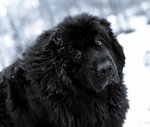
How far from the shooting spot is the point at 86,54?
16.5 ft

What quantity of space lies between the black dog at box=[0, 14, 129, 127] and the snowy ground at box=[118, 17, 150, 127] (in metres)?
1.50

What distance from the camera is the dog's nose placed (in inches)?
190

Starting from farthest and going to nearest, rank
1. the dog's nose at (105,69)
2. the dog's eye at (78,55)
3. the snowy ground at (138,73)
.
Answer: the snowy ground at (138,73)
the dog's eye at (78,55)
the dog's nose at (105,69)

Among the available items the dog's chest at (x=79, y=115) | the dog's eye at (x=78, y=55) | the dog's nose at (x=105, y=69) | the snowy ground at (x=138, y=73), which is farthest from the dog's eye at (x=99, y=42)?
the snowy ground at (x=138, y=73)

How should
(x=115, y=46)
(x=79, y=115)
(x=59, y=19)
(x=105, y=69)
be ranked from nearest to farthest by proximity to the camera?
(x=105, y=69), (x=79, y=115), (x=115, y=46), (x=59, y=19)

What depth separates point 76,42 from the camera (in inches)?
200

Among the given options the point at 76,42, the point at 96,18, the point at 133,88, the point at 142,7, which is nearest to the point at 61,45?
the point at 76,42

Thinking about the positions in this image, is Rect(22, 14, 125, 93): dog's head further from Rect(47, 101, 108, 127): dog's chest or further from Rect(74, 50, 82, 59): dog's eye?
Rect(47, 101, 108, 127): dog's chest

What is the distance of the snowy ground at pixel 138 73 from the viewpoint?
22.8ft

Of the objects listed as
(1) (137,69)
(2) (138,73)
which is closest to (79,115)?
(2) (138,73)

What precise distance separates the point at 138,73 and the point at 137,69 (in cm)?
22

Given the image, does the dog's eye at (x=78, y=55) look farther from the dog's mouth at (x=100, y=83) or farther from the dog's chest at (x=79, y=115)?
the dog's chest at (x=79, y=115)

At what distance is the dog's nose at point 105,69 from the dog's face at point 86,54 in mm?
15

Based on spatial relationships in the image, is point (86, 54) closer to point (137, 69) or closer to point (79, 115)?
point (79, 115)
